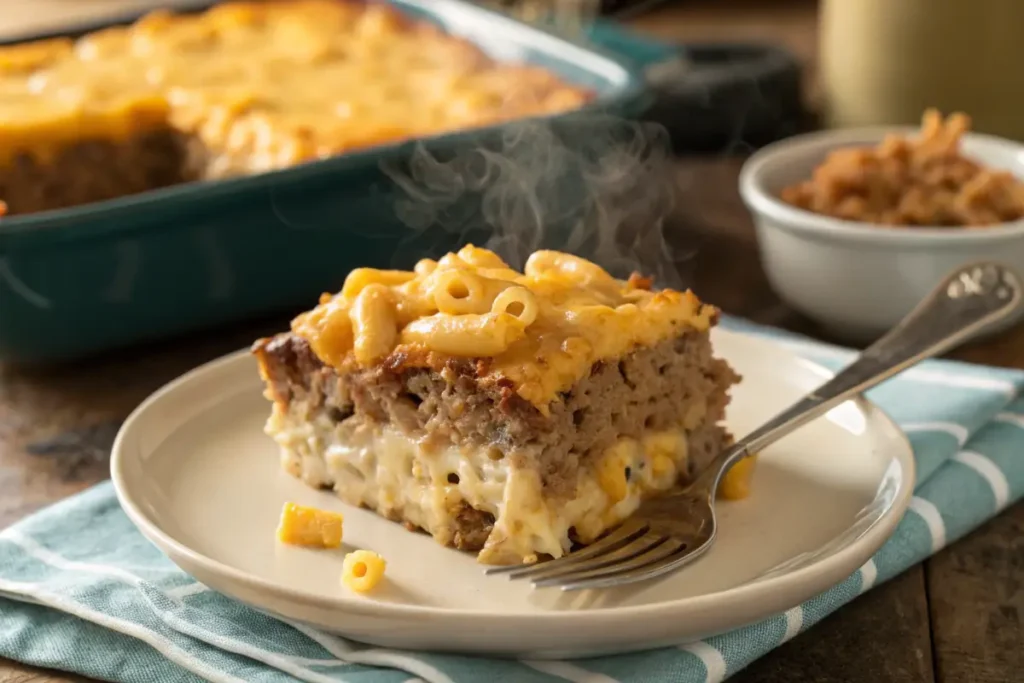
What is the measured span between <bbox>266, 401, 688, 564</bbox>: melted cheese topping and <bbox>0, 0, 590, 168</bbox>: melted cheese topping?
3.28ft

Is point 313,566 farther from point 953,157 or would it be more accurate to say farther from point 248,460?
point 953,157

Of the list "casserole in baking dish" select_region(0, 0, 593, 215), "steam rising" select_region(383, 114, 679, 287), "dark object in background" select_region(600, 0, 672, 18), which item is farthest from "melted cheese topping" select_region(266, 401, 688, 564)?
"dark object in background" select_region(600, 0, 672, 18)

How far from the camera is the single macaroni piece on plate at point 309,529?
1.66 metres

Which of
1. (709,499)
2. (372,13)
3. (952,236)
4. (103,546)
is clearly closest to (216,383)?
(103,546)

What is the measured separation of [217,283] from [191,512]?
839mm

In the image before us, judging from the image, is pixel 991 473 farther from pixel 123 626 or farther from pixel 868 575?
pixel 123 626

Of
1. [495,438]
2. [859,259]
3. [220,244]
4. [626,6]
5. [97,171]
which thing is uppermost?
[495,438]

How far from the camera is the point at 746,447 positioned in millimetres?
1762

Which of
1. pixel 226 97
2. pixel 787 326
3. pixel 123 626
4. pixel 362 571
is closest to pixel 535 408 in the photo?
pixel 362 571

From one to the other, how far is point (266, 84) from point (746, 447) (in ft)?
6.55

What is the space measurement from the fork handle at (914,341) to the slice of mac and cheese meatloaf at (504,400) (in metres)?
0.09

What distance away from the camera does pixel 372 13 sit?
12.8ft

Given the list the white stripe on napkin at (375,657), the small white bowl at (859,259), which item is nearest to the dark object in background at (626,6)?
the small white bowl at (859,259)

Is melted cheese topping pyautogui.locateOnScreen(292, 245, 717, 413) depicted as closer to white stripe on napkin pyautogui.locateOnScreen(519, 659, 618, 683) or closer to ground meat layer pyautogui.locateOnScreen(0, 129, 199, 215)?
white stripe on napkin pyautogui.locateOnScreen(519, 659, 618, 683)
